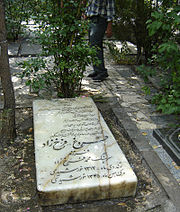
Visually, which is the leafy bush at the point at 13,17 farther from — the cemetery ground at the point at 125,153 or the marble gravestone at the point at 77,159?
the marble gravestone at the point at 77,159

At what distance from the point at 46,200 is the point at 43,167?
340mm

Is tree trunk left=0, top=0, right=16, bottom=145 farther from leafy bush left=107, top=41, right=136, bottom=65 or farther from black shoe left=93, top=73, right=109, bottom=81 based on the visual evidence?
leafy bush left=107, top=41, right=136, bottom=65

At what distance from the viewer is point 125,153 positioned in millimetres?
3365

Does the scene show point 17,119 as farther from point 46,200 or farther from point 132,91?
point 132,91

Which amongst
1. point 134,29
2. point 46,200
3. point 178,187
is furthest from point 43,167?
point 134,29

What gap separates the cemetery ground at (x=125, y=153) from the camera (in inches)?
101

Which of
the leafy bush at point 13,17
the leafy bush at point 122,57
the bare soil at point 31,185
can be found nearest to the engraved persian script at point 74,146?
the bare soil at point 31,185

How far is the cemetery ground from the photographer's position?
2.56 m

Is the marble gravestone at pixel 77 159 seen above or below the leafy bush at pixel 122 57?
below

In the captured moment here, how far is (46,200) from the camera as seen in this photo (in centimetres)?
→ 248

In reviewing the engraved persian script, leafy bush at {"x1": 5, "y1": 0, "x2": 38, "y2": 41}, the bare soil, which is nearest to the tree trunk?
the bare soil

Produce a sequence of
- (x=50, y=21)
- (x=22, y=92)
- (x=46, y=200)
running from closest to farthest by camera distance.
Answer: (x=46, y=200), (x=50, y=21), (x=22, y=92)

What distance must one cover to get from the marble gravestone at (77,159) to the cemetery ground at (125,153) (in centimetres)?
13

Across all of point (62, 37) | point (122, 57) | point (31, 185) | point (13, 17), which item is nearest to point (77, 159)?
point (31, 185)
